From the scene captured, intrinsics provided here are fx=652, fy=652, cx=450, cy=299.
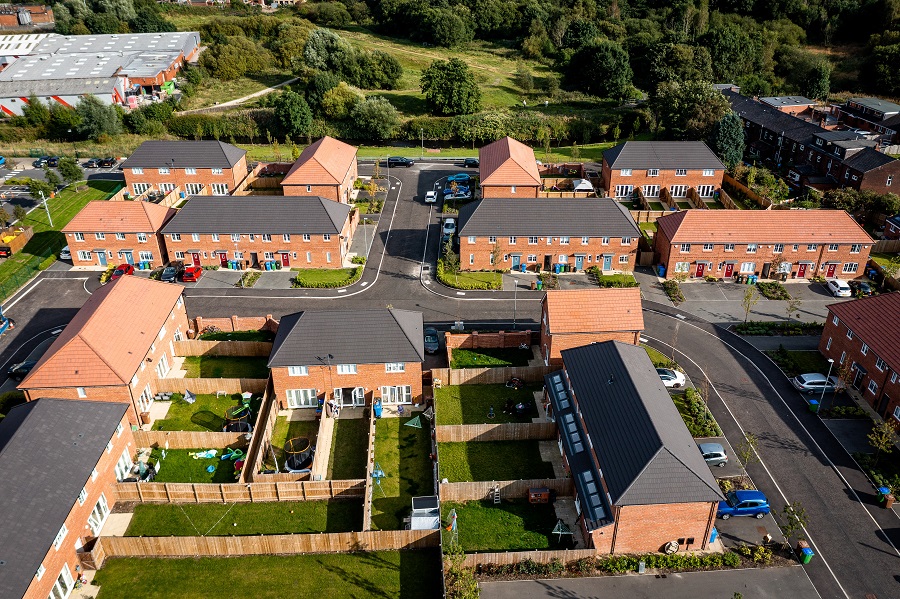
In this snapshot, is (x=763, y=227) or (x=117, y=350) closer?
(x=117, y=350)

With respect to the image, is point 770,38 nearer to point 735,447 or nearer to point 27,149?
point 735,447

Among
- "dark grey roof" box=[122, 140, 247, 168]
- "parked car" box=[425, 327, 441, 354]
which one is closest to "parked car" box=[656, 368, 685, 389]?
"parked car" box=[425, 327, 441, 354]

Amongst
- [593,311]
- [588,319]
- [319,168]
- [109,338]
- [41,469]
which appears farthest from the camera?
[319,168]

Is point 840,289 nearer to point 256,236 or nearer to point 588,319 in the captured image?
point 588,319

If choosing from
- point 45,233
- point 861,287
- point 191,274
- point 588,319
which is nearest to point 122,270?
point 191,274

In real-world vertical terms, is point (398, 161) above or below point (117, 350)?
below

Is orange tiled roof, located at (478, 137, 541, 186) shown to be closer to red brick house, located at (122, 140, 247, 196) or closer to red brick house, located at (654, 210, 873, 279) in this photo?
red brick house, located at (654, 210, 873, 279)

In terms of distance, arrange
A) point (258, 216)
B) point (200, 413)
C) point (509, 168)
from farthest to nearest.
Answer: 1. point (509, 168)
2. point (258, 216)
3. point (200, 413)

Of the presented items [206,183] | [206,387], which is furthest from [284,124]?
[206,387]
